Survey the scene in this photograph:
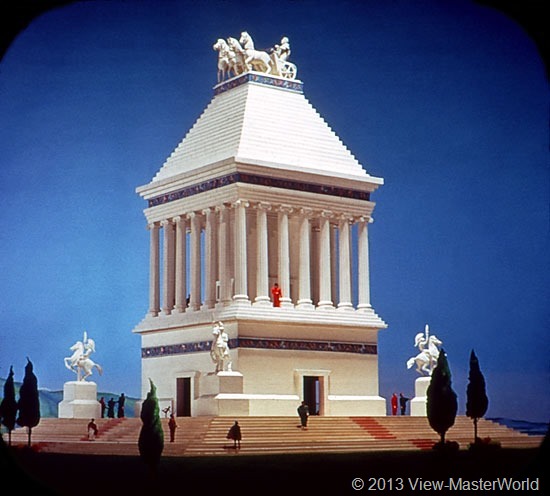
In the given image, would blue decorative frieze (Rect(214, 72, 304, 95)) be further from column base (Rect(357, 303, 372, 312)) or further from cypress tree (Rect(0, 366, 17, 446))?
cypress tree (Rect(0, 366, 17, 446))

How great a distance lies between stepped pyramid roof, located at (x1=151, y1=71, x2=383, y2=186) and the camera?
56.1m

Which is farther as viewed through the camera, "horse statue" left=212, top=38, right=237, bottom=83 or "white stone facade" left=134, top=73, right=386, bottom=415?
"horse statue" left=212, top=38, right=237, bottom=83

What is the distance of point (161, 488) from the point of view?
36375 mm

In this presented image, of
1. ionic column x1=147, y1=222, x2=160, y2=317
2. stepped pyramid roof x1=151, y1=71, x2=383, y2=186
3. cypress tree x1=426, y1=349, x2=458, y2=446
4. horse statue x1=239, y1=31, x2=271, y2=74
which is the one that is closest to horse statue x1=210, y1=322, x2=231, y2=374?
stepped pyramid roof x1=151, y1=71, x2=383, y2=186

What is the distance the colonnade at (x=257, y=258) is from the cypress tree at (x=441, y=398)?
37.1ft

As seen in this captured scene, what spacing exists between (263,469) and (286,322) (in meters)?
15.4

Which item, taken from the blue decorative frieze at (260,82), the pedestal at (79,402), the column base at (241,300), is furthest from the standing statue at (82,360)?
the blue decorative frieze at (260,82)

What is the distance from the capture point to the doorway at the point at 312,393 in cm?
5611

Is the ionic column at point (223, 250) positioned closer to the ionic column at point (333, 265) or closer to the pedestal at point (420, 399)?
the ionic column at point (333, 265)

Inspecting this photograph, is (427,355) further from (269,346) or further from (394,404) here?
(269,346)

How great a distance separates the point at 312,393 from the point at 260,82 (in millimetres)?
13520

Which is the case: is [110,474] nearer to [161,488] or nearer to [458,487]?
[161,488]

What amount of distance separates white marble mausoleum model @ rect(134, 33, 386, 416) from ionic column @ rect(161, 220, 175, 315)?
6 centimetres

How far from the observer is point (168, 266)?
59.0 metres
